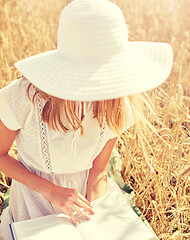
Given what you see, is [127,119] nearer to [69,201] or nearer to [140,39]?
[69,201]

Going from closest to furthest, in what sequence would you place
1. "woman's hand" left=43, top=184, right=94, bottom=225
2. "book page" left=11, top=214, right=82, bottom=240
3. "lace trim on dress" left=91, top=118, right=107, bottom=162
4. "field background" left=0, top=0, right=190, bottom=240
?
"book page" left=11, top=214, right=82, bottom=240 < "woman's hand" left=43, top=184, right=94, bottom=225 < "lace trim on dress" left=91, top=118, right=107, bottom=162 < "field background" left=0, top=0, right=190, bottom=240

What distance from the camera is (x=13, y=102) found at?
A: 3.42ft

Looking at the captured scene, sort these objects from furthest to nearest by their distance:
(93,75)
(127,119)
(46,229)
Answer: (127,119) < (46,229) < (93,75)

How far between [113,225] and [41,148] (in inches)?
13.8

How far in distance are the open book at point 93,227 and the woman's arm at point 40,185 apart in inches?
1.4

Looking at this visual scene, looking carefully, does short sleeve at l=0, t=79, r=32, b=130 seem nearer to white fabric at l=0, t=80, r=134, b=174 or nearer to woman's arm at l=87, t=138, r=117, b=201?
white fabric at l=0, t=80, r=134, b=174

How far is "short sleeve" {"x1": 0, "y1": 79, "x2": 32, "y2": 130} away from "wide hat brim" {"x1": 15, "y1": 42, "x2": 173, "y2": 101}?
11cm

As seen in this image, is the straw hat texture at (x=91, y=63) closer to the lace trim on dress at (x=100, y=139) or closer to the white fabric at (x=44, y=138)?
the white fabric at (x=44, y=138)

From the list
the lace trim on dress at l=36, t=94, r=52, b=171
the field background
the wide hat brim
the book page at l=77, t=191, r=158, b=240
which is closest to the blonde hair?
the lace trim on dress at l=36, t=94, r=52, b=171

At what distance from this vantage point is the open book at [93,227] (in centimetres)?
101

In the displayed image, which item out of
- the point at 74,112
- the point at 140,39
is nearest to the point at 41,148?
the point at 74,112

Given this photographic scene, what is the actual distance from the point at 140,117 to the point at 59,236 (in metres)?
0.54

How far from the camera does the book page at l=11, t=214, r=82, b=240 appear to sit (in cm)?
100

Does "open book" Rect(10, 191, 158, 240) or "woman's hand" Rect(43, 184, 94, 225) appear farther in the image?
"woman's hand" Rect(43, 184, 94, 225)
